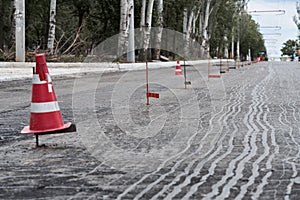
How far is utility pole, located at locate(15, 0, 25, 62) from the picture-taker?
2255 cm

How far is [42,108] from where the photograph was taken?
6.09m

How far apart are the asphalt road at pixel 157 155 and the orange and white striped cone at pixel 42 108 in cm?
19

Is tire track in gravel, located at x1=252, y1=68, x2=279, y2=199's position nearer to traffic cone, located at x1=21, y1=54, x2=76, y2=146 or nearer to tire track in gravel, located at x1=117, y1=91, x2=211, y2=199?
tire track in gravel, located at x1=117, y1=91, x2=211, y2=199

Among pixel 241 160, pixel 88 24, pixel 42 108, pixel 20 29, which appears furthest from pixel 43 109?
pixel 88 24

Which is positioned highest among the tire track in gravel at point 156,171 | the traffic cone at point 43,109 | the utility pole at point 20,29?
the utility pole at point 20,29

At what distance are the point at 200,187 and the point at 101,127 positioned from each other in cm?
340

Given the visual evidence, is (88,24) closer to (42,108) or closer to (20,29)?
(20,29)

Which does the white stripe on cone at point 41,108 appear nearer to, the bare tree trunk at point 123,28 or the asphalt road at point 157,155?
the asphalt road at point 157,155

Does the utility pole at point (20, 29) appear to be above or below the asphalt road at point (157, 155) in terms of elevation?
above

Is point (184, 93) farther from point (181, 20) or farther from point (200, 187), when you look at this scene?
point (181, 20)

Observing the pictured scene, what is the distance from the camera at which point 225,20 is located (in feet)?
270

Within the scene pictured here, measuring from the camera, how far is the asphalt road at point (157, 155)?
4070mm

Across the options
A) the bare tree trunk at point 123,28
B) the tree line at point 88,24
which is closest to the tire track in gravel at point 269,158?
the tree line at point 88,24

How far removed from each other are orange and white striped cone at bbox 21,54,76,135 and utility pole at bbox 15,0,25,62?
16959 millimetres
